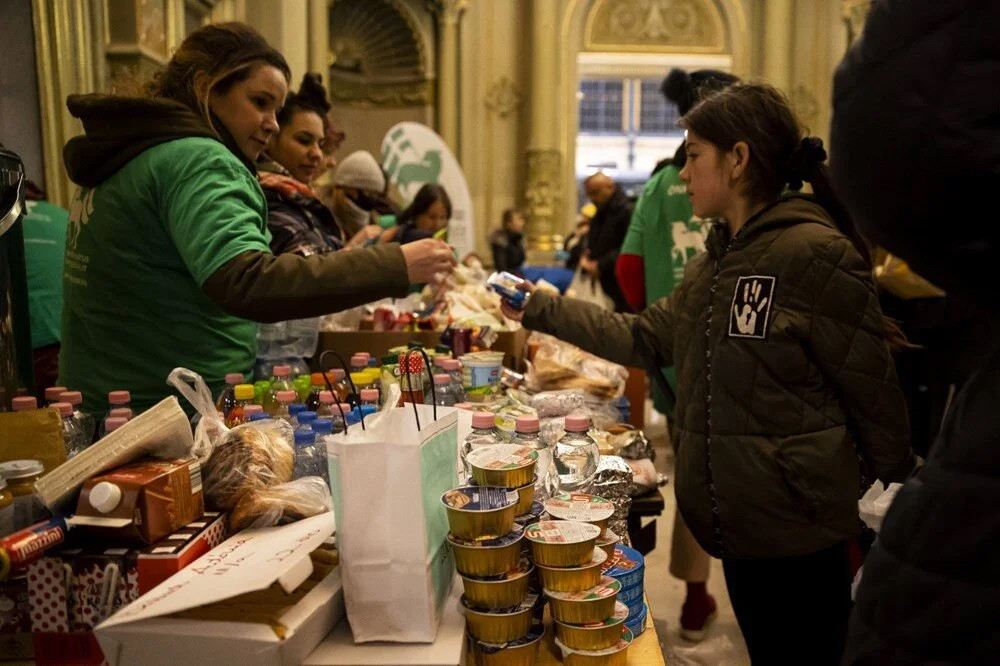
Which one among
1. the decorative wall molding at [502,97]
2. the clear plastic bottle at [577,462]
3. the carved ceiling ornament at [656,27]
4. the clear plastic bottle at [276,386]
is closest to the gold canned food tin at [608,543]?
the clear plastic bottle at [577,462]

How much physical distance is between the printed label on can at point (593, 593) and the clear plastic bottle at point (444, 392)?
954 mm

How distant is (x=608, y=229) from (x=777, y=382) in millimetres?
4707

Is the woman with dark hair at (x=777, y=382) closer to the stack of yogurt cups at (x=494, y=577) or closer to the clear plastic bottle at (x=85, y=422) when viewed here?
the stack of yogurt cups at (x=494, y=577)

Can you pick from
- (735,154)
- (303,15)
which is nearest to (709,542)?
(735,154)

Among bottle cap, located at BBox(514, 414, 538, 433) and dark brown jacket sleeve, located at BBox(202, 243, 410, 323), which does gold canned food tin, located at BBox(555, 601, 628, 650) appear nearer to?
bottle cap, located at BBox(514, 414, 538, 433)

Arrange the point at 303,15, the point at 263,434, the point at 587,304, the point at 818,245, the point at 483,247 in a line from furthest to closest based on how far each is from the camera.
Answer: the point at 483,247
the point at 303,15
the point at 587,304
the point at 818,245
the point at 263,434

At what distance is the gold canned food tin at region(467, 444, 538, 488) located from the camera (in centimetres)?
115

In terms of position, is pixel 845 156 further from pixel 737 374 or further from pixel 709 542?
pixel 709 542

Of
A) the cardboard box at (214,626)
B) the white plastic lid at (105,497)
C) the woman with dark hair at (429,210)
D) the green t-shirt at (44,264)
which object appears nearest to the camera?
the cardboard box at (214,626)

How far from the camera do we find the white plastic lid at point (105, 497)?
3.30 ft

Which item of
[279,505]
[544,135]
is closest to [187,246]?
[279,505]

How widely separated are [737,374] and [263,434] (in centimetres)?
107

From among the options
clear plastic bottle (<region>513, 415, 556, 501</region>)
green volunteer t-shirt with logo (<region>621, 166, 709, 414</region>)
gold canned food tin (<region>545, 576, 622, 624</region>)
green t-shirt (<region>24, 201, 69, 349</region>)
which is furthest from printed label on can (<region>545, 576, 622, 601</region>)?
green t-shirt (<region>24, 201, 69, 349</region>)

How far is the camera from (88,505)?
40.4 inches
